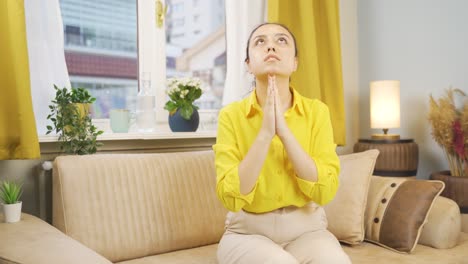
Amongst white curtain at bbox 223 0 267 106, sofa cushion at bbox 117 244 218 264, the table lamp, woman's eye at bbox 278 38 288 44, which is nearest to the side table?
the table lamp

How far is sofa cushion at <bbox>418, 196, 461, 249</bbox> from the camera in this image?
170 cm

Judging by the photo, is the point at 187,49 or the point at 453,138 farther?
the point at 187,49

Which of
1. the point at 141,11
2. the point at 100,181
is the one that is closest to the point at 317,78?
the point at 141,11

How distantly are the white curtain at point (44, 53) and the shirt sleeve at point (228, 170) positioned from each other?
828 mm

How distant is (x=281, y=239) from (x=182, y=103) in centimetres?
99

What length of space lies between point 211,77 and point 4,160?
126cm

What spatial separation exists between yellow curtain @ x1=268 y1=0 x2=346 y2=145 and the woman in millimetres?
1036

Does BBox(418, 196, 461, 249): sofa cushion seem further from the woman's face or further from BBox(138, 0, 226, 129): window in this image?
BBox(138, 0, 226, 129): window

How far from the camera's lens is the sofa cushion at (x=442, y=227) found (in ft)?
5.58

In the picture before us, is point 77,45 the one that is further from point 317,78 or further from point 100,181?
point 317,78

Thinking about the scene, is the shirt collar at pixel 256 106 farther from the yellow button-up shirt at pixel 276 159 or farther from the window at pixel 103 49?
the window at pixel 103 49

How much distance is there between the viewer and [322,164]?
135 centimetres

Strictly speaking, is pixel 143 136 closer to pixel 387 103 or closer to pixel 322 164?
pixel 322 164

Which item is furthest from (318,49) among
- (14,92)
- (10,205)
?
(10,205)
